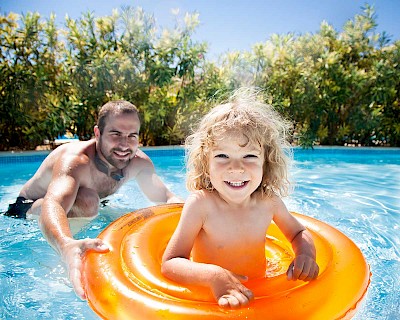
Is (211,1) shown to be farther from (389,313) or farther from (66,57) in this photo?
(389,313)

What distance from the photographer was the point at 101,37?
1001cm

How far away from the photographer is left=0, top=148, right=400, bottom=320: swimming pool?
2.53 m

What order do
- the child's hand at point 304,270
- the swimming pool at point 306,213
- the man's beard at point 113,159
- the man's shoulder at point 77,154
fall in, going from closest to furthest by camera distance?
the child's hand at point 304,270 < the swimming pool at point 306,213 < the man's shoulder at point 77,154 < the man's beard at point 113,159

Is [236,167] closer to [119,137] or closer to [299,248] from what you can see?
[299,248]

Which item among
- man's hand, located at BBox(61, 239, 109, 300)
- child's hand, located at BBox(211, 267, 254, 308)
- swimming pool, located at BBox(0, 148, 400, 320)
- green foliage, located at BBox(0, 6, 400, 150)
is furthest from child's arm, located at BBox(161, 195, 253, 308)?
green foliage, located at BBox(0, 6, 400, 150)

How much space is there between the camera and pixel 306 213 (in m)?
4.85

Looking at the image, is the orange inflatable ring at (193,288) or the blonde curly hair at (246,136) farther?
the blonde curly hair at (246,136)

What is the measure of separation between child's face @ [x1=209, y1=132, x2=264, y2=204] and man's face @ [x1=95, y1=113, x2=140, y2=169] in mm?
1614

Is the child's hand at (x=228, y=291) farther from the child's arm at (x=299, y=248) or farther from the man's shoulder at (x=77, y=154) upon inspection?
the man's shoulder at (x=77, y=154)

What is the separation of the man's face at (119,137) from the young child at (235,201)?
4.33 feet

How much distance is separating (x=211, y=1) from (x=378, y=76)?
522 cm

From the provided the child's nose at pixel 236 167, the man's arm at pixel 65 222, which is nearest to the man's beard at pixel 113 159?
the man's arm at pixel 65 222

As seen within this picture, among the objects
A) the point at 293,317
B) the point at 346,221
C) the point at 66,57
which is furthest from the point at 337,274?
the point at 66,57

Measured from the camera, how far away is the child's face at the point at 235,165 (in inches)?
69.5
